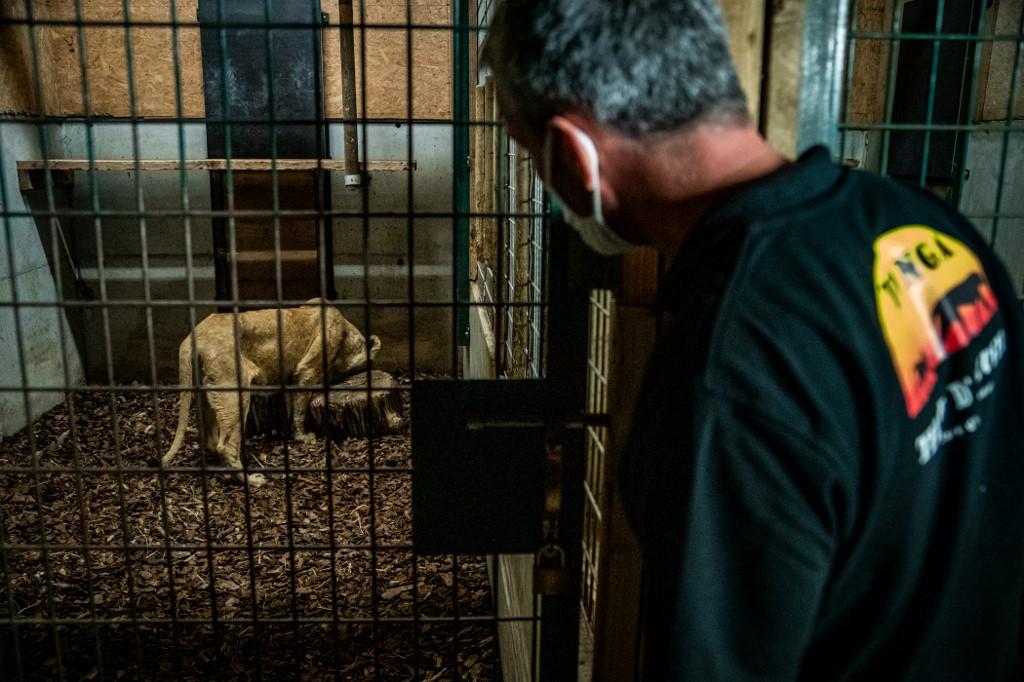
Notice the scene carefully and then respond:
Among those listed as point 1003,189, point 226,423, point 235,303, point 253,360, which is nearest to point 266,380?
point 253,360

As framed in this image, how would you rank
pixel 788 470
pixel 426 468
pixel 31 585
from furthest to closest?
pixel 31 585, pixel 426 468, pixel 788 470

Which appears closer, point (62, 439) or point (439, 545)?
point (439, 545)

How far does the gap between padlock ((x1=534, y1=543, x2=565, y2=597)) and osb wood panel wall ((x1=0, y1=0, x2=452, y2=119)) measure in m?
6.93

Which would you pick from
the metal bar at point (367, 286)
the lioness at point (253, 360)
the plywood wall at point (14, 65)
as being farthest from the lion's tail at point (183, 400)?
the metal bar at point (367, 286)

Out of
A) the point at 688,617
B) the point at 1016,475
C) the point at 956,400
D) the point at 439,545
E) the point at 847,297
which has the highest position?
the point at 847,297

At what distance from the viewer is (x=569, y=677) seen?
1881mm

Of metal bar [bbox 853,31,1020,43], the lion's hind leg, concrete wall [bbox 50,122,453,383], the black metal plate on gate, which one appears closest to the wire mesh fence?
metal bar [bbox 853,31,1020,43]

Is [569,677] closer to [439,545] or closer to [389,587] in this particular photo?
[439,545]

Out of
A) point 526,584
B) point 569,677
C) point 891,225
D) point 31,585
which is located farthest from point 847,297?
point 31,585

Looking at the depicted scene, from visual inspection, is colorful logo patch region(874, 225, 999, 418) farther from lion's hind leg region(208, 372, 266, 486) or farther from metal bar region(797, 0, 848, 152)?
lion's hind leg region(208, 372, 266, 486)

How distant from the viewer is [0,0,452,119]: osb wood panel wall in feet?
25.8

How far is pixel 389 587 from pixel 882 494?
4.13 meters

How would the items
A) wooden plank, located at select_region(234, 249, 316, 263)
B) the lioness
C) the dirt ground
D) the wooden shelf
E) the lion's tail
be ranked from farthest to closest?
1. wooden plank, located at select_region(234, 249, 316, 263)
2. the wooden shelf
3. the lioness
4. the lion's tail
5. the dirt ground

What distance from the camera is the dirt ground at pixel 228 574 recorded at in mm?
3744
